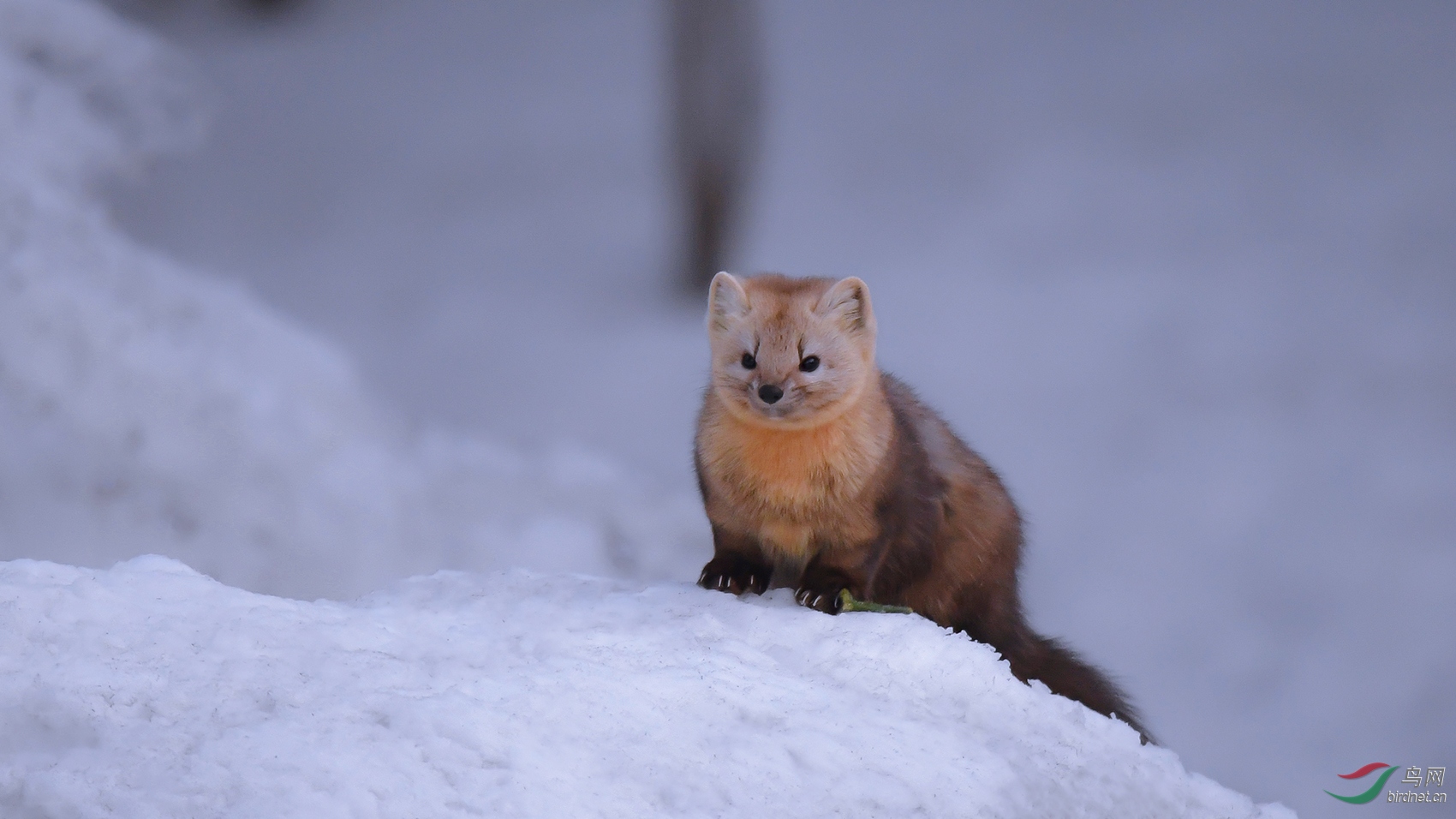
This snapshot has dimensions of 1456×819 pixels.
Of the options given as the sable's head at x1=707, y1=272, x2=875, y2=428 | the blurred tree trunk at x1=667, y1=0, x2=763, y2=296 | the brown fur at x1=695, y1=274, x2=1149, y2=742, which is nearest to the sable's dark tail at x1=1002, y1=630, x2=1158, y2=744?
the brown fur at x1=695, y1=274, x2=1149, y2=742

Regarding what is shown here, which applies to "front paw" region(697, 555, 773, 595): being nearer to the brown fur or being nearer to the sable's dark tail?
the brown fur

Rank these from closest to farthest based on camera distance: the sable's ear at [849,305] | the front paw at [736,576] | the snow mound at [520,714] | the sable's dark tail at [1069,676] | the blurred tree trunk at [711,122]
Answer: the snow mound at [520,714] → the sable's ear at [849,305] → the front paw at [736,576] → the sable's dark tail at [1069,676] → the blurred tree trunk at [711,122]

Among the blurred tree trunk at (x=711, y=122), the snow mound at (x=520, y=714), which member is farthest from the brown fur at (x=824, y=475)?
the blurred tree trunk at (x=711, y=122)

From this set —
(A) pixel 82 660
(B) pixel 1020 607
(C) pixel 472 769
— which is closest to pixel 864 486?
(B) pixel 1020 607

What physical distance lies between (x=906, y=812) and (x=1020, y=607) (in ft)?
4.66

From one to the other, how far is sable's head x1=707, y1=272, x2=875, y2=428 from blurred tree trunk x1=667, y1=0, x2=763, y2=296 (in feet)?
5.71

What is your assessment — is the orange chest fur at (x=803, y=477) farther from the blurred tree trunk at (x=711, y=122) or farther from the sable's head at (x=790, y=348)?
the blurred tree trunk at (x=711, y=122)

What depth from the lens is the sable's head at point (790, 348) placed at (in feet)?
9.02

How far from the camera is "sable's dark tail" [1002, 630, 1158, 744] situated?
320cm

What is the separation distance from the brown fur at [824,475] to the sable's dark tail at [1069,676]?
0.05 ft

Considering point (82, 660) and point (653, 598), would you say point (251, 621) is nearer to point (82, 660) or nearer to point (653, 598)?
point (82, 660)

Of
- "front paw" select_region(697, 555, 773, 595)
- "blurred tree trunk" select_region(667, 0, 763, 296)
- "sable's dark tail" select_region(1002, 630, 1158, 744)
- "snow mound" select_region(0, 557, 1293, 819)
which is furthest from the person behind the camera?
"blurred tree trunk" select_region(667, 0, 763, 296)

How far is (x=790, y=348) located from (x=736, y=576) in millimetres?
615

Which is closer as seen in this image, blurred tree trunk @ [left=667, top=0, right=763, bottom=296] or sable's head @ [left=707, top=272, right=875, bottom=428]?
sable's head @ [left=707, top=272, right=875, bottom=428]
